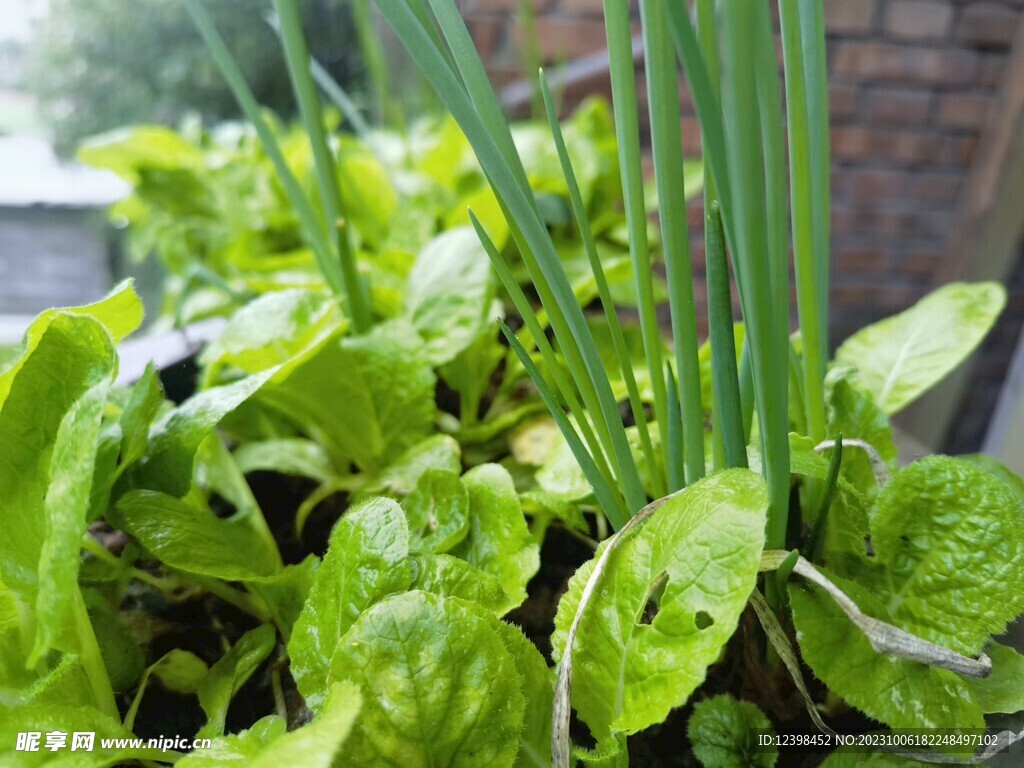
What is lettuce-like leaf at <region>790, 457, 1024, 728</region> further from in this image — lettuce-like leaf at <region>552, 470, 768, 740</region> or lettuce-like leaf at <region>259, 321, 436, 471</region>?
lettuce-like leaf at <region>259, 321, 436, 471</region>

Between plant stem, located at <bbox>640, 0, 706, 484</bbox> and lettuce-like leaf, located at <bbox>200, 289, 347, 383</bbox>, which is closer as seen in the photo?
plant stem, located at <bbox>640, 0, 706, 484</bbox>

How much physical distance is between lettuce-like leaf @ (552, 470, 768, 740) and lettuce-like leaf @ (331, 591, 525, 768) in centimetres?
3

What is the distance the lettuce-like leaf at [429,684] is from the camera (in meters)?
0.21

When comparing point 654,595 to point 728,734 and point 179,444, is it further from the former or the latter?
point 179,444

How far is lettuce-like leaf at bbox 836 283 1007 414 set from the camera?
368 millimetres

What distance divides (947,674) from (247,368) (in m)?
0.32

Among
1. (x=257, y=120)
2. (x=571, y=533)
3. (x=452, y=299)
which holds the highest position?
(x=257, y=120)

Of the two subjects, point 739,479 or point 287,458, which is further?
point 287,458

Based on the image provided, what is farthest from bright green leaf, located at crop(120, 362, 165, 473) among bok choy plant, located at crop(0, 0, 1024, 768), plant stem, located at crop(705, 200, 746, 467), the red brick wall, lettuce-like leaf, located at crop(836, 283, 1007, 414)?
the red brick wall

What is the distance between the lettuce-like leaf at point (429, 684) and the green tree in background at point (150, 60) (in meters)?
0.85

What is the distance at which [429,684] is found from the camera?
212mm

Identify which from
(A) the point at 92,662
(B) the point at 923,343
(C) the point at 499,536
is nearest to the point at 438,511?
(C) the point at 499,536

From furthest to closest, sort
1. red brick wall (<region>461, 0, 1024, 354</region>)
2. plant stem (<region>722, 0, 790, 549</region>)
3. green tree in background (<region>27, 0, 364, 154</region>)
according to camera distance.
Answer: red brick wall (<region>461, 0, 1024, 354</region>), green tree in background (<region>27, 0, 364, 154</region>), plant stem (<region>722, 0, 790, 549</region>)

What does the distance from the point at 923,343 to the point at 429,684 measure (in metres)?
0.31
